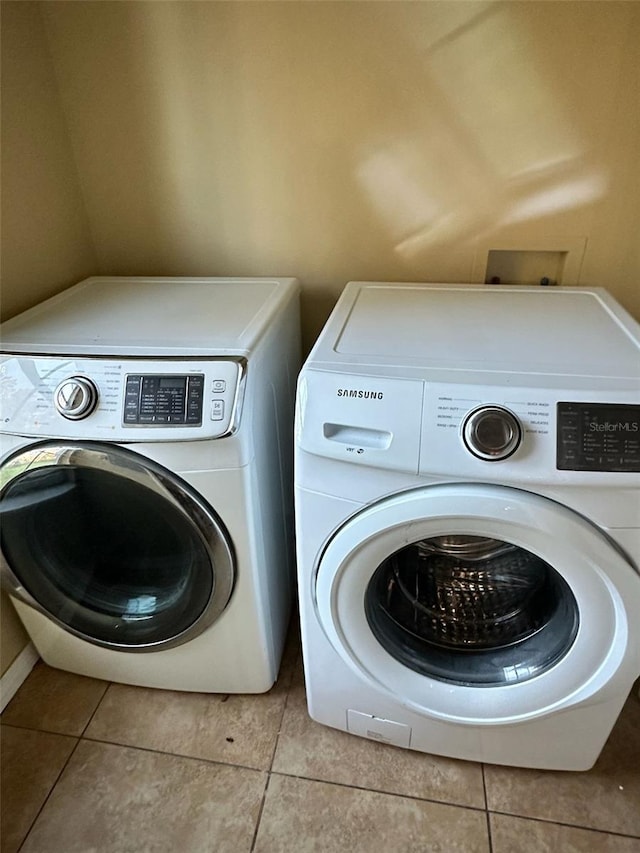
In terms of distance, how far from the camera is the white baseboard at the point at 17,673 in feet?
4.38

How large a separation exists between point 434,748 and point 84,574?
32.2 inches

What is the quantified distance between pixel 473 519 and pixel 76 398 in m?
0.67

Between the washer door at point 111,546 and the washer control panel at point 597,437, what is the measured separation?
1.96ft

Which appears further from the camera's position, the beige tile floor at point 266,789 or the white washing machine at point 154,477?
the beige tile floor at point 266,789

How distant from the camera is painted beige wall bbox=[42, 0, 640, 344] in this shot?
1144 millimetres

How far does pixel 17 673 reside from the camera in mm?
1369

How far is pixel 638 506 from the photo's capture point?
795 millimetres

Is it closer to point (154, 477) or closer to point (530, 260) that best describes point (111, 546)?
point (154, 477)

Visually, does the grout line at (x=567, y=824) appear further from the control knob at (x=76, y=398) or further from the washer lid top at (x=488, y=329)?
the control knob at (x=76, y=398)

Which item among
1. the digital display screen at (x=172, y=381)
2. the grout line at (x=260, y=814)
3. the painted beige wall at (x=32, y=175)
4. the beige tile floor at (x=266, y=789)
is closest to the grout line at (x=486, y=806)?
the beige tile floor at (x=266, y=789)

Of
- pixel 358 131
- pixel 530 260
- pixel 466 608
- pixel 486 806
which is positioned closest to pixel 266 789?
pixel 486 806

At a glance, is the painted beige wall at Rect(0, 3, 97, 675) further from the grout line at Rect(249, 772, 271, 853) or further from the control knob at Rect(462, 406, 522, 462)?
the control knob at Rect(462, 406, 522, 462)

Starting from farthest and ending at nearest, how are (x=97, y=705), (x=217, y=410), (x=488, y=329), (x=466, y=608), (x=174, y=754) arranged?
(x=97, y=705), (x=174, y=754), (x=466, y=608), (x=488, y=329), (x=217, y=410)

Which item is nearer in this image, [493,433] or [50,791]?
[493,433]
